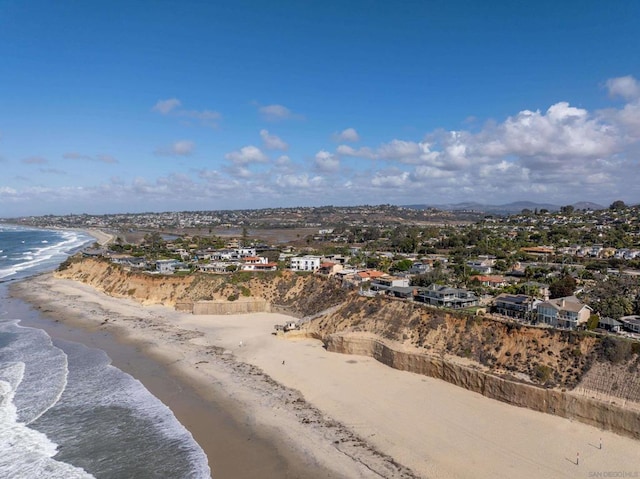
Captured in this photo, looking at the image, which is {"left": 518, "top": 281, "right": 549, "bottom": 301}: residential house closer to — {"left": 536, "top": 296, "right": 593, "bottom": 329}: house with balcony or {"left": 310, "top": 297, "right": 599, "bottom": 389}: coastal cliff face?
{"left": 536, "top": 296, "right": 593, "bottom": 329}: house with balcony

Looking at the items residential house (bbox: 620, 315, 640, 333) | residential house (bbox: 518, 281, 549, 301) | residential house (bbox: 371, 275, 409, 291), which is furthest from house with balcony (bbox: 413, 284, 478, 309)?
residential house (bbox: 620, 315, 640, 333)

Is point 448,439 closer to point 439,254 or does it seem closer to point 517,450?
point 517,450

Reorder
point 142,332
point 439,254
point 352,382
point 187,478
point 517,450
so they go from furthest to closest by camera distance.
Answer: point 439,254 → point 142,332 → point 352,382 → point 517,450 → point 187,478

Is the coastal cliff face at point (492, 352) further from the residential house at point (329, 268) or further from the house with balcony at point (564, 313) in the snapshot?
the residential house at point (329, 268)

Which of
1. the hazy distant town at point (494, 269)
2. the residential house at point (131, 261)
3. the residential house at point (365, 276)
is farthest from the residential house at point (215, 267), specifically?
the residential house at point (365, 276)

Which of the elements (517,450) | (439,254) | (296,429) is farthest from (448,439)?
(439,254)

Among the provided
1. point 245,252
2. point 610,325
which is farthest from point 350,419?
point 245,252
